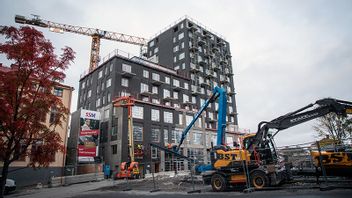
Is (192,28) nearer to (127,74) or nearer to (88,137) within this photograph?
(127,74)

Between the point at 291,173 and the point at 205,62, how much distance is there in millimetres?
57732

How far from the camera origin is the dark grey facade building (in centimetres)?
4494

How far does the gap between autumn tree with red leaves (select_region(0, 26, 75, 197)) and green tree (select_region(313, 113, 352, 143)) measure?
33.8 m

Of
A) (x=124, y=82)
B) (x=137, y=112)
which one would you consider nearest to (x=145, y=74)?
(x=124, y=82)

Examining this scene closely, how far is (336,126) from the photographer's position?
33.1 meters

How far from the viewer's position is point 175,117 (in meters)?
52.3

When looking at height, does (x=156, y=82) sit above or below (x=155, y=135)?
above

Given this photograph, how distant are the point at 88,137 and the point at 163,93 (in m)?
20.8

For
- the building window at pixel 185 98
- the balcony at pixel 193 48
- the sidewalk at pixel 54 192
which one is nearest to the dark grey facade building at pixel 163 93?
the building window at pixel 185 98

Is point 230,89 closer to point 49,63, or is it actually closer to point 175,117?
point 175,117

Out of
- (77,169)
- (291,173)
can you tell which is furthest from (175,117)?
(291,173)

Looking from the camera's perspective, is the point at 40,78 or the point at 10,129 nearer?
the point at 10,129

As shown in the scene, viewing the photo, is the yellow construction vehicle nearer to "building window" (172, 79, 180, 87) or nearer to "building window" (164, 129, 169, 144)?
"building window" (164, 129, 169, 144)

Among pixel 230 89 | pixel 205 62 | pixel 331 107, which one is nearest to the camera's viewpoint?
pixel 331 107
